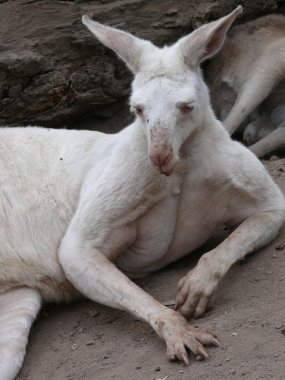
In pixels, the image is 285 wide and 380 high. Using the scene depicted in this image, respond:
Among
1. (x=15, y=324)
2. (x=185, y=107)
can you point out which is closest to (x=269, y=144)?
(x=185, y=107)

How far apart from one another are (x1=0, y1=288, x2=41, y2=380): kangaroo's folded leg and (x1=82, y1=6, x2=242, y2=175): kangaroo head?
1.11 metres

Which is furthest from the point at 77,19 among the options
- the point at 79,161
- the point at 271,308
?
the point at 271,308

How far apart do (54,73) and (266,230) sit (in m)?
2.38

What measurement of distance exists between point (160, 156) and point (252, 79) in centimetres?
366

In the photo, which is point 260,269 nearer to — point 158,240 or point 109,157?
point 158,240

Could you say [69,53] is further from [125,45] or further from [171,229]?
[171,229]

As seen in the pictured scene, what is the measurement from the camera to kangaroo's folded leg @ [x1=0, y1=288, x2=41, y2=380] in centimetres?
404

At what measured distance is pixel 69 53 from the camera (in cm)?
625

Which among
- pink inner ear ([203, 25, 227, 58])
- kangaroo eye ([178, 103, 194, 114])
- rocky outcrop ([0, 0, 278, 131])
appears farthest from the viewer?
rocky outcrop ([0, 0, 278, 131])

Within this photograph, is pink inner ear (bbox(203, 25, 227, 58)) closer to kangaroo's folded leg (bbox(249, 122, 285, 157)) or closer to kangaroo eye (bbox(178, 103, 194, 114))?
kangaroo eye (bbox(178, 103, 194, 114))

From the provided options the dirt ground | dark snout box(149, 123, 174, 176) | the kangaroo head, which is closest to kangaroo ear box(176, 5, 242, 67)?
the kangaroo head

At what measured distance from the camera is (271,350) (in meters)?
3.43

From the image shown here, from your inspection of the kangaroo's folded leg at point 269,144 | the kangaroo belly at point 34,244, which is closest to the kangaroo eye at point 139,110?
the kangaroo belly at point 34,244

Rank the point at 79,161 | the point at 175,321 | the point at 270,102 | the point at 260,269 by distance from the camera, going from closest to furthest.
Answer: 1. the point at 175,321
2. the point at 260,269
3. the point at 79,161
4. the point at 270,102
